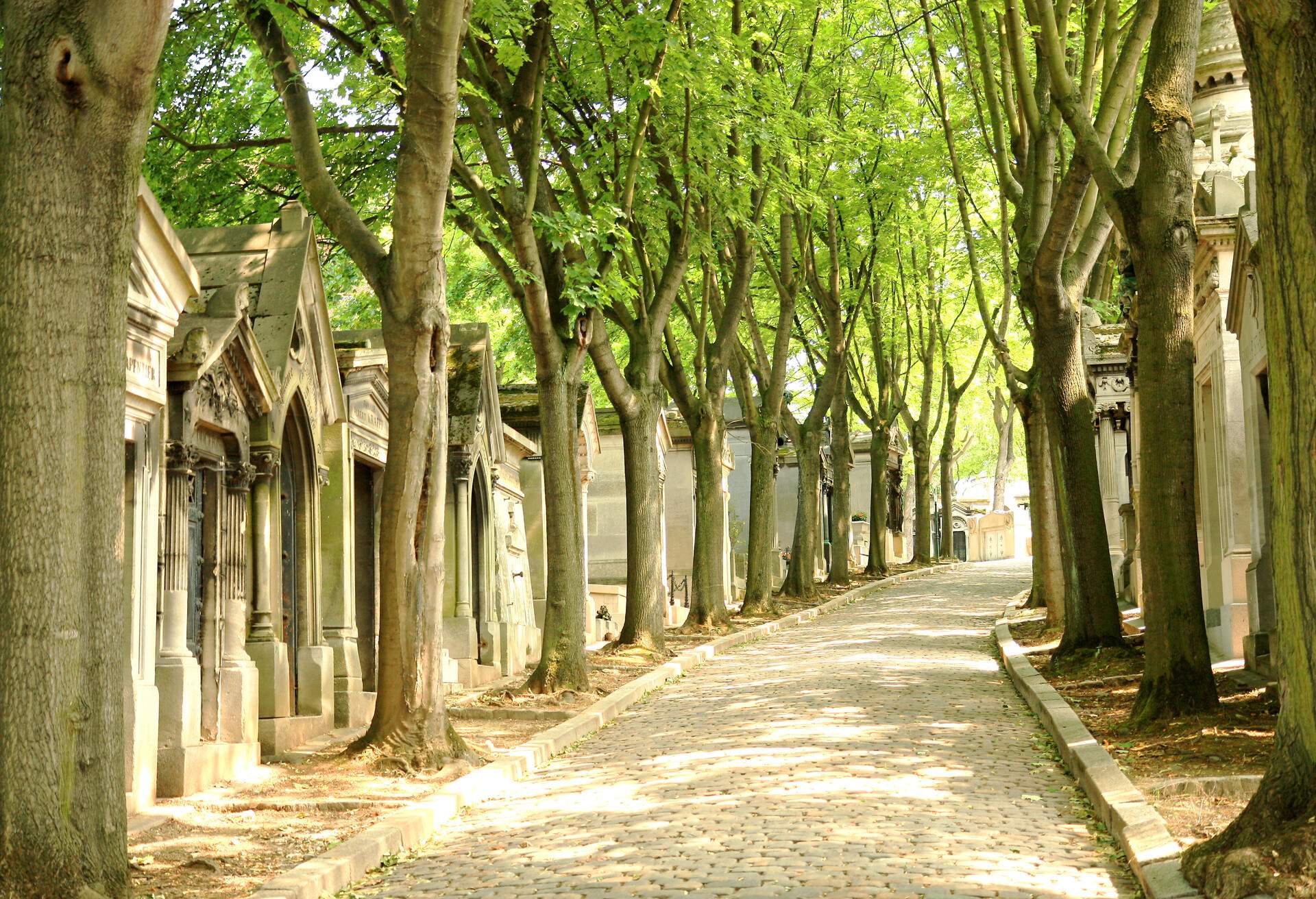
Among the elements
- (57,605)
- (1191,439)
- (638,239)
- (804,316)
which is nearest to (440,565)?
(57,605)

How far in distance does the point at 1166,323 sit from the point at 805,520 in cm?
1845

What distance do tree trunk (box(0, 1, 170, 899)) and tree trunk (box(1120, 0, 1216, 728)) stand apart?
716 centimetres

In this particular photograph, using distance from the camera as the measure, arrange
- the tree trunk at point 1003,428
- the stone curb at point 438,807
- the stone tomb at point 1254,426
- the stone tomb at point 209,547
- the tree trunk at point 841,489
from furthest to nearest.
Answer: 1. the tree trunk at point 1003,428
2. the tree trunk at point 841,489
3. the stone tomb at point 1254,426
4. the stone tomb at point 209,547
5. the stone curb at point 438,807

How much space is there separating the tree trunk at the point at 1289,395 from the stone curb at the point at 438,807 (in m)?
3.62

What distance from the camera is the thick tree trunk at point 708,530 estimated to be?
67.3ft

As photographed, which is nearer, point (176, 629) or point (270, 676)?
point (176, 629)

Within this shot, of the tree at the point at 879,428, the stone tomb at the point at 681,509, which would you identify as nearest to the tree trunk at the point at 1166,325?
the stone tomb at the point at 681,509

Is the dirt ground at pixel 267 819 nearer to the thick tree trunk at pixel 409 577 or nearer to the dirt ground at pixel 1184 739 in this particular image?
the thick tree trunk at pixel 409 577

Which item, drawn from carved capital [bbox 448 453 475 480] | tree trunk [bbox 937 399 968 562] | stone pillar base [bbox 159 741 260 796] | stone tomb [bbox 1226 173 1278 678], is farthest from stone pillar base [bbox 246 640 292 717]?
tree trunk [bbox 937 399 968 562]

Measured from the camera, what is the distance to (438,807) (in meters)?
7.70

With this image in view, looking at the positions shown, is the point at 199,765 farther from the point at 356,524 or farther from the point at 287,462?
the point at 356,524

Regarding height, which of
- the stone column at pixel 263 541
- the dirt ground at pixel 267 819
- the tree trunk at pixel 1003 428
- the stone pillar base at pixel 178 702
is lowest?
the dirt ground at pixel 267 819

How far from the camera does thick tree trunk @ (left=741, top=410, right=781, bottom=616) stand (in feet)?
75.9

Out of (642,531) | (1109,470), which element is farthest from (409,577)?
(1109,470)
